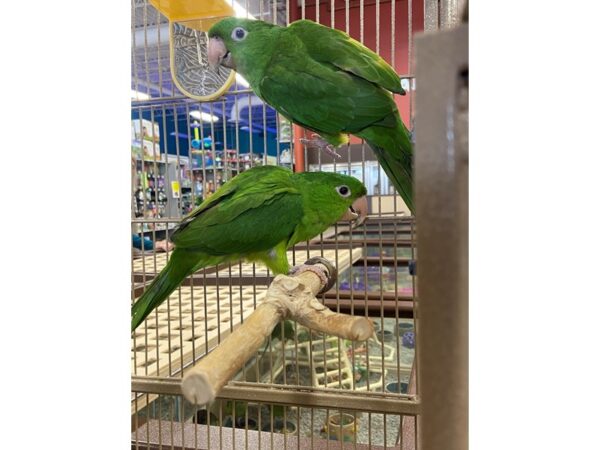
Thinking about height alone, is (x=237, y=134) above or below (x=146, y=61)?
below

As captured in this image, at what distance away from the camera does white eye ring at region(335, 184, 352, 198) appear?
67cm

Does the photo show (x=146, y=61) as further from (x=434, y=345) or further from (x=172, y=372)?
(x=434, y=345)

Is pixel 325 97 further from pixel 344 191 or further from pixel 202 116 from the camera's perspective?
pixel 202 116

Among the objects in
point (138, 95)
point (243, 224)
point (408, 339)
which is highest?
point (138, 95)

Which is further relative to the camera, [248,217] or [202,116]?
[202,116]

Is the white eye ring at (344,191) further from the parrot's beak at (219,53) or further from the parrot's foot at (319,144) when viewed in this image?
the parrot's beak at (219,53)

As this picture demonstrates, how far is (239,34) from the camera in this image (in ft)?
2.19

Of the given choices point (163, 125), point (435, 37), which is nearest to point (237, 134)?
point (163, 125)

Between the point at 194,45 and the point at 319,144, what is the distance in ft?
0.87

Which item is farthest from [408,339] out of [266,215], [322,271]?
[266,215]

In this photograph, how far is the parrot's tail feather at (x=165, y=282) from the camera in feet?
2.31

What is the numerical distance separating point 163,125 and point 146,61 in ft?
0.36

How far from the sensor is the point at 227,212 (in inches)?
26.2

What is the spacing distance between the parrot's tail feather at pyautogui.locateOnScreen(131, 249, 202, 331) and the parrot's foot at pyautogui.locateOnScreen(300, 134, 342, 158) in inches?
9.6
